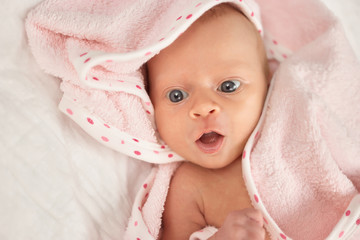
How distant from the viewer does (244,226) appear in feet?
3.27

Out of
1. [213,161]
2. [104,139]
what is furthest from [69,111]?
[213,161]

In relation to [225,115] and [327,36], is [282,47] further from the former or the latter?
[225,115]

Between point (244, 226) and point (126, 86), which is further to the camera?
point (126, 86)

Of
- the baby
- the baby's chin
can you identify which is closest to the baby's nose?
the baby

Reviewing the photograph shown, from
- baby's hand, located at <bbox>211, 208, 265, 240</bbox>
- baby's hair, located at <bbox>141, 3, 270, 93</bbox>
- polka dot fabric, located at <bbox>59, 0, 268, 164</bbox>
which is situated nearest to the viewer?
baby's hand, located at <bbox>211, 208, 265, 240</bbox>

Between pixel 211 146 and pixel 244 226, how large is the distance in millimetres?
235

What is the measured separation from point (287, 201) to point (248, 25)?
0.49 meters

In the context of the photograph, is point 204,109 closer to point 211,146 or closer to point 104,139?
point 211,146

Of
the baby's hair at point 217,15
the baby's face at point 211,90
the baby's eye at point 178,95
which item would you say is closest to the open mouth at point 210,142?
the baby's face at point 211,90

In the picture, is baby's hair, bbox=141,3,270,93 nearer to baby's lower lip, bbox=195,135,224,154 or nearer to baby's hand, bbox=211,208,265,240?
baby's lower lip, bbox=195,135,224,154

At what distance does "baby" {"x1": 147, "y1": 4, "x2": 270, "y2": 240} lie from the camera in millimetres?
1165

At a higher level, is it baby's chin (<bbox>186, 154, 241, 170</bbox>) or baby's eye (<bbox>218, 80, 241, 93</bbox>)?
baby's eye (<bbox>218, 80, 241, 93</bbox>)

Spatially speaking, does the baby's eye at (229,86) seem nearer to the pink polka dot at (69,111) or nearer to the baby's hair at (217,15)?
the baby's hair at (217,15)

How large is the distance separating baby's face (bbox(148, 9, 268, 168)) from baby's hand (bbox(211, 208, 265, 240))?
0.20 metres
